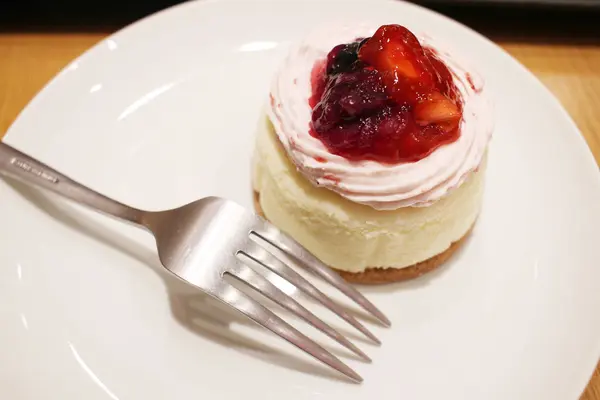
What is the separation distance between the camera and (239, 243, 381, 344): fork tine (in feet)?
4.77

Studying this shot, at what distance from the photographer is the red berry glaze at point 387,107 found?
140 cm

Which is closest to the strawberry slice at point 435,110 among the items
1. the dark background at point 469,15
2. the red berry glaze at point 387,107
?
the red berry glaze at point 387,107

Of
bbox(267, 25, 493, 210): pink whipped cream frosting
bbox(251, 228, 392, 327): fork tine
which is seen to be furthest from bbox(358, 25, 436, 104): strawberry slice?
bbox(251, 228, 392, 327): fork tine

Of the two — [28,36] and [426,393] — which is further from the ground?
[28,36]

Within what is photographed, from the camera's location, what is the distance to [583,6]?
2332mm

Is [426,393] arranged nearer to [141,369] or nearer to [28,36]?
[141,369]

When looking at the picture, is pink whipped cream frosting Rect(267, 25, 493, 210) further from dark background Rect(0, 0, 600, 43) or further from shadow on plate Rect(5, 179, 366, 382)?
dark background Rect(0, 0, 600, 43)

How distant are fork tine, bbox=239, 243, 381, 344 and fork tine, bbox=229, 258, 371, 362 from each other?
4cm

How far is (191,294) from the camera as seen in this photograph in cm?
156

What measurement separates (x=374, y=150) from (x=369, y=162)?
34mm

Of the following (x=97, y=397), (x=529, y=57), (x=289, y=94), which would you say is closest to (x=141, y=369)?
(x=97, y=397)

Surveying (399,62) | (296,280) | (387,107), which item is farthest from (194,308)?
(399,62)

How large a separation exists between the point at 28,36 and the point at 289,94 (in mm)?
1338

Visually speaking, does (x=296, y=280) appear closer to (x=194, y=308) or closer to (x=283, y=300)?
(x=283, y=300)
